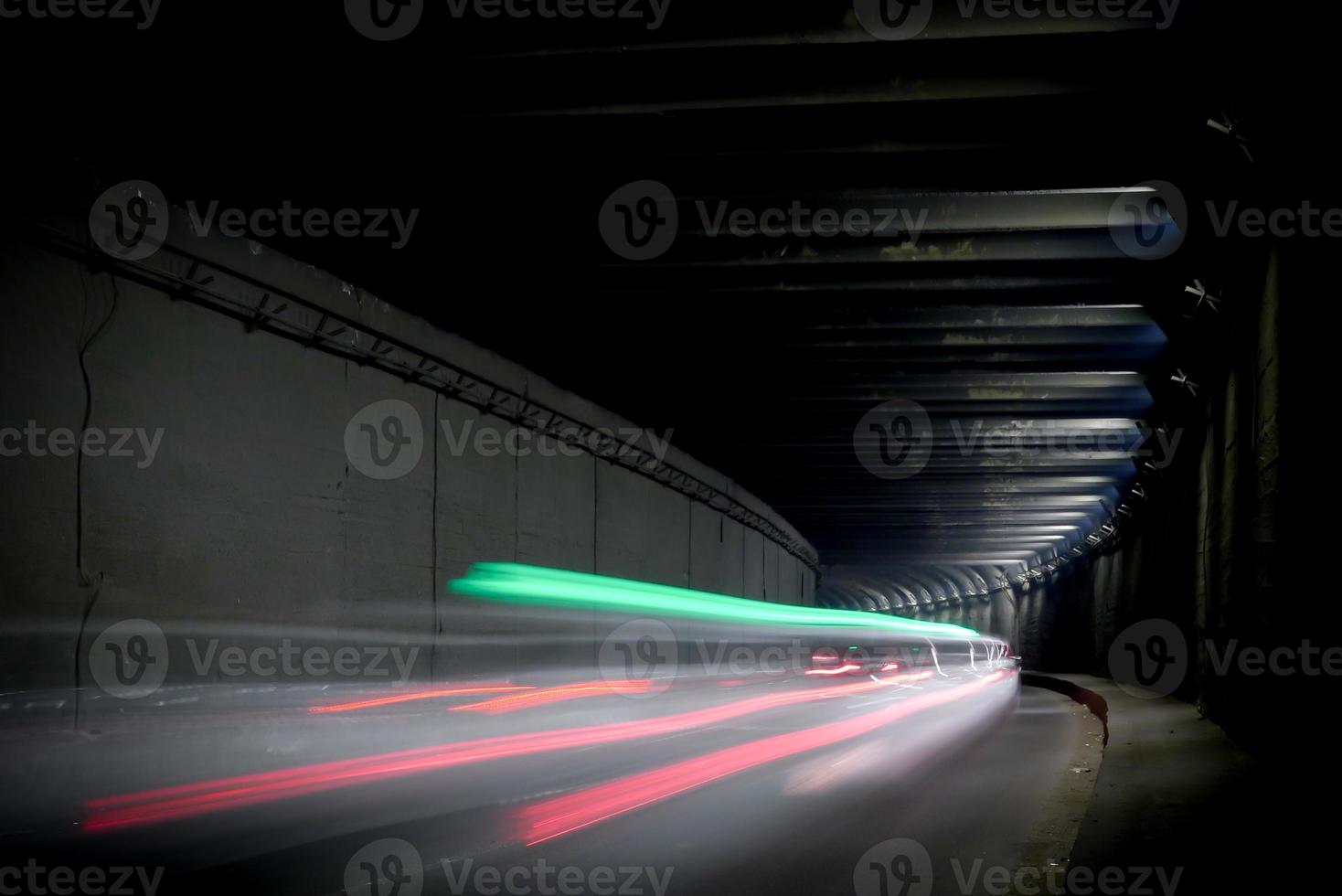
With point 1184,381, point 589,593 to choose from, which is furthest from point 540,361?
point 1184,381

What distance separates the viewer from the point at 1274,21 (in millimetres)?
8398

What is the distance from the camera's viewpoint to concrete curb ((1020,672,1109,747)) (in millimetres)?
22472

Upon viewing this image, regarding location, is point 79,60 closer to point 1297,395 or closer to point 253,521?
point 253,521

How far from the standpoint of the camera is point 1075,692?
107 feet

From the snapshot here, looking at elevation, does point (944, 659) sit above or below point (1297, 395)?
below

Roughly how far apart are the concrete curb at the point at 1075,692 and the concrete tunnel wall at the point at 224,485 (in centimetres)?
908

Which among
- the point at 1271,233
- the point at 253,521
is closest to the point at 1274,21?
the point at 1271,233

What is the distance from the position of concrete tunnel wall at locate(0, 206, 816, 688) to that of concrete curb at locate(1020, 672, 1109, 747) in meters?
9.08

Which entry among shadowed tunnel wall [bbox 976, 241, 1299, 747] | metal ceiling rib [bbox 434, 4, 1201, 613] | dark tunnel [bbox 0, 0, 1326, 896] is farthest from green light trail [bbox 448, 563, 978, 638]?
shadowed tunnel wall [bbox 976, 241, 1299, 747]

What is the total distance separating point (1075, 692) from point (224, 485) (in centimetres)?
2665

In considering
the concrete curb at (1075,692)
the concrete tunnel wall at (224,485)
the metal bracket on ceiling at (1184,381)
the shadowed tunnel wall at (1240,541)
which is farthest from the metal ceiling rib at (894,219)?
the concrete curb at (1075,692)

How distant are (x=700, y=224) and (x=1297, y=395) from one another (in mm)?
6058

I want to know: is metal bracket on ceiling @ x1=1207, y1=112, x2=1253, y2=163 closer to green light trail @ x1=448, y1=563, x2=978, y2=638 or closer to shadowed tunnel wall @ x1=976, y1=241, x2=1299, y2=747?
shadowed tunnel wall @ x1=976, y1=241, x2=1299, y2=747

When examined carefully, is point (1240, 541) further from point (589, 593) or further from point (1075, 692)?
point (1075, 692)
